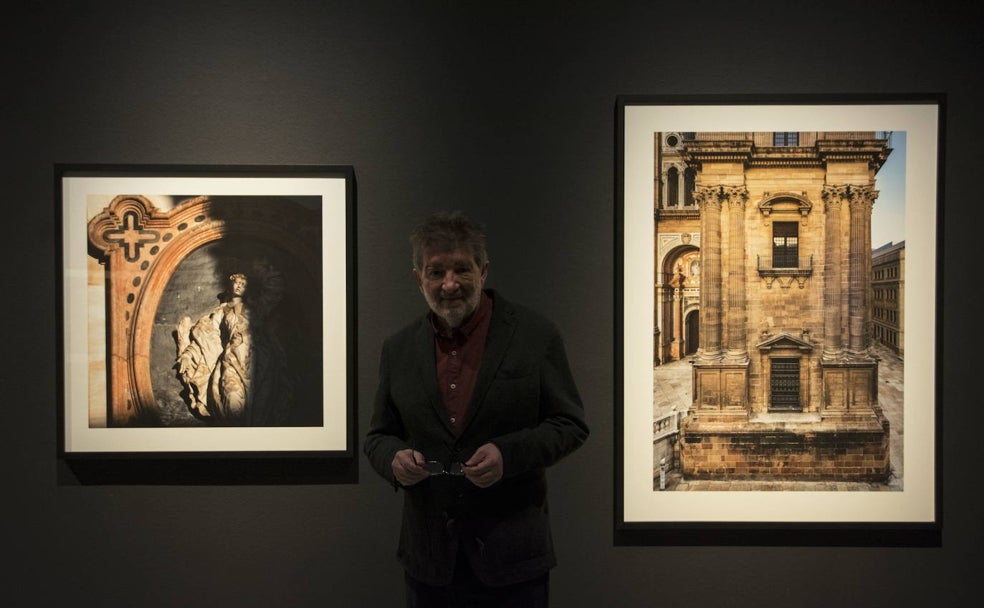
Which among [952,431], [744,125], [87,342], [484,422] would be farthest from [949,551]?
[87,342]

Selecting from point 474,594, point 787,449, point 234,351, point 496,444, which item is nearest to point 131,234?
point 234,351

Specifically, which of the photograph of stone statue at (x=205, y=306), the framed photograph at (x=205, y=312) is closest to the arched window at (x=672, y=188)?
the framed photograph at (x=205, y=312)

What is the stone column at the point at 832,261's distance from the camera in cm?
212

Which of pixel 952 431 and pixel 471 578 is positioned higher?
pixel 952 431

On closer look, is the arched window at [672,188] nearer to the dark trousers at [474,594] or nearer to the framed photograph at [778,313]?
the framed photograph at [778,313]

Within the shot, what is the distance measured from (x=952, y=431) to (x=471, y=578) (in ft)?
5.39

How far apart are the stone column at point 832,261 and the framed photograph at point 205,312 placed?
1.49 meters

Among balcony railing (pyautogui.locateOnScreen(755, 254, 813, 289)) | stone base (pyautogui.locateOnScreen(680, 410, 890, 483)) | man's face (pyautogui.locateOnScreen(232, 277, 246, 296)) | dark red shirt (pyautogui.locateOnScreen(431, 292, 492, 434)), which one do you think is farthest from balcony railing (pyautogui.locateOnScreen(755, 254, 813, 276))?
man's face (pyautogui.locateOnScreen(232, 277, 246, 296))

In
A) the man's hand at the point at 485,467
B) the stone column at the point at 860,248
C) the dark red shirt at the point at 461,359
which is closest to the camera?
the man's hand at the point at 485,467

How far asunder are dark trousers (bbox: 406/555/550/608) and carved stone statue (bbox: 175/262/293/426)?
2.76ft

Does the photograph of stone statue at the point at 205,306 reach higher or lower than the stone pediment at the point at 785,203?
lower

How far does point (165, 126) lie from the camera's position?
2.17 metres

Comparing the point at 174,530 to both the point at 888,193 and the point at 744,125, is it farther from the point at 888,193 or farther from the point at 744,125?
the point at 888,193

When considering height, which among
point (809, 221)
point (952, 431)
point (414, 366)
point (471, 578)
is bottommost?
point (471, 578)
